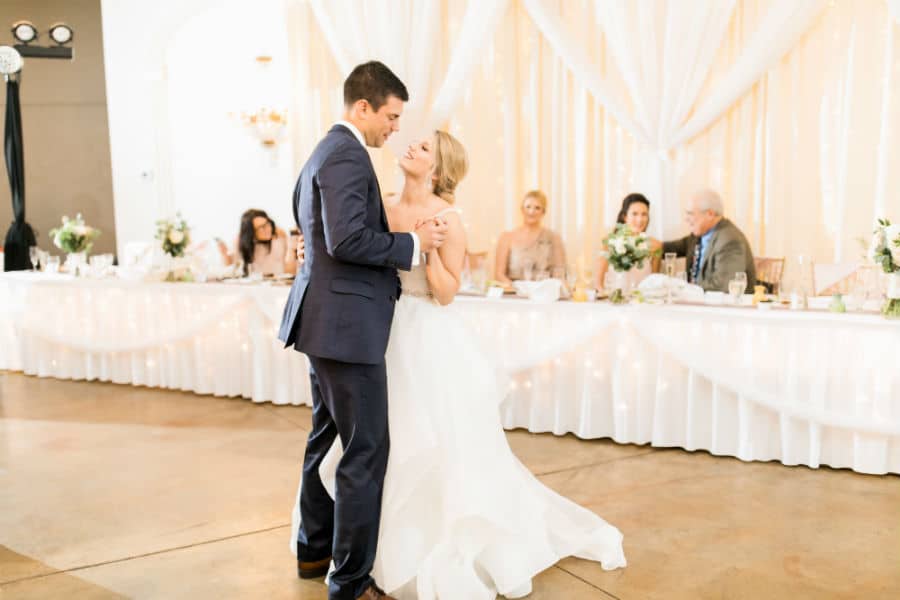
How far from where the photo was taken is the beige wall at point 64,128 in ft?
29.8

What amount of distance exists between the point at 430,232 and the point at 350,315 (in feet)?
1.16

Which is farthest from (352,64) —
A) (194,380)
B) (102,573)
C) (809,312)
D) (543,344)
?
(102,573)

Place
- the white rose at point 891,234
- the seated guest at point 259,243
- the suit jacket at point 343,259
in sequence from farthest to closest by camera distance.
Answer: the seated guest at point 259,243 < the white rose at point 891,234 < the suit jacket at point 343,259

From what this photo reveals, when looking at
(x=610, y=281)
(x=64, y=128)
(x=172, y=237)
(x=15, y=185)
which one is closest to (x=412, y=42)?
Result: (x=172, y=237)

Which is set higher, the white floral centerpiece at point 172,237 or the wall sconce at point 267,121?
the wall sconce at point 267,121

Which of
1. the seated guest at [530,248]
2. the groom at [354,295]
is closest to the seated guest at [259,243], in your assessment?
the seated guest at [530,248]

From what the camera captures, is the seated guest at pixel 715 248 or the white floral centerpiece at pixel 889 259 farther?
the seated guest at pixel 715 248

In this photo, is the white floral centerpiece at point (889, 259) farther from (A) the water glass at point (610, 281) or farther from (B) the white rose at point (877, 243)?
(A) the water glass at point (610, 281)

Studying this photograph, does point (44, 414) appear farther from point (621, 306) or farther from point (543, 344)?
point (621, 306)

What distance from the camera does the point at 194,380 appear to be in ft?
18.7

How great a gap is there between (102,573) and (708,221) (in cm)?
404

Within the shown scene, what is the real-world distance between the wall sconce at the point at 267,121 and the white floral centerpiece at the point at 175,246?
2295mm

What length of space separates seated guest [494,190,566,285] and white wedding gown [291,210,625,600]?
123 inches

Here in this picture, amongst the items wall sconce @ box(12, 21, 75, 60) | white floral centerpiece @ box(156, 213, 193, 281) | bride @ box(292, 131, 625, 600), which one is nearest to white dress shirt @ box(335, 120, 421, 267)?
bride @ box(292, 131, 625, 600)
